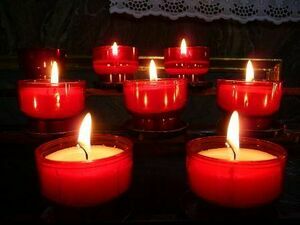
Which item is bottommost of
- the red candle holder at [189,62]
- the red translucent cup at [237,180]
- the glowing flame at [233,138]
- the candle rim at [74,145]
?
the red translucent cup at [237,180]

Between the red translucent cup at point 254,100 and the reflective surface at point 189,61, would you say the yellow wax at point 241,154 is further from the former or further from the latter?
the reflective surface at point 189,61

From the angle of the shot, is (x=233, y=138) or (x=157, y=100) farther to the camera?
(x=157, y=100)

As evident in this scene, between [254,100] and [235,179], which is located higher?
[254,100]

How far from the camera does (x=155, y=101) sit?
1.10 m

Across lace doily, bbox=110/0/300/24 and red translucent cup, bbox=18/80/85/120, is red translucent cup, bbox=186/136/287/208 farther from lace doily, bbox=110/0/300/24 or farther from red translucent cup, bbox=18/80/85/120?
lace doily, bbox=110/0/300/24

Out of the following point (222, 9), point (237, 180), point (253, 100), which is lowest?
point (237, 180)

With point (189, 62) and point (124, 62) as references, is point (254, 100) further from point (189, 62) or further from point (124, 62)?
point (124, 62)

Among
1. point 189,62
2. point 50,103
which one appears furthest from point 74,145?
point 189,62

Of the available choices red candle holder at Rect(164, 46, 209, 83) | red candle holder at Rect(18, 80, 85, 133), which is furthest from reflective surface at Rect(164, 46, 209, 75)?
red candle holder at Rect(18, 80, 85, 133)

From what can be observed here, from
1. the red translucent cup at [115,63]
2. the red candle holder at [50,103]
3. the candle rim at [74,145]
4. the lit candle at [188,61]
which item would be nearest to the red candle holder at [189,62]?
the lit candle at [188,61]

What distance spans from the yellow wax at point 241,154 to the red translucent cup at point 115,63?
2.09ft

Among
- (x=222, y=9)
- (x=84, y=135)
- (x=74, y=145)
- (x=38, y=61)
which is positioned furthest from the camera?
(x=222, y=9)

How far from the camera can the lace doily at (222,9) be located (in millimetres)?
2268

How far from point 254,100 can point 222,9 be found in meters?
1.37
